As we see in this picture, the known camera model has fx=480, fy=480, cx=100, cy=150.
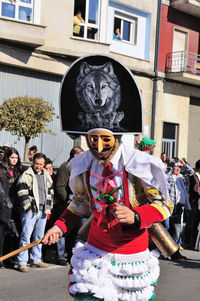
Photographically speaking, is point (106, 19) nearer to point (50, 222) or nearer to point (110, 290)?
point (50, 222)

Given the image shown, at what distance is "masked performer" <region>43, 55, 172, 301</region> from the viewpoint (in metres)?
3.13

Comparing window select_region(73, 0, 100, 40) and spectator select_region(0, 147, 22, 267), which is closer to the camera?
spectator select_region(0, 147, 22, 267)

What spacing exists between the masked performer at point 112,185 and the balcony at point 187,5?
17413mm

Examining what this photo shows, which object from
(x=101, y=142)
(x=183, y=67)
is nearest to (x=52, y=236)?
(x=101, y=142)

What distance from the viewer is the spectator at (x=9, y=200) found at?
700cm

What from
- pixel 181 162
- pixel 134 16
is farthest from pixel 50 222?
pixel 134 16

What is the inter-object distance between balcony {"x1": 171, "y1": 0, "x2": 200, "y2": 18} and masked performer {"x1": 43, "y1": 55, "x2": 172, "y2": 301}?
17.4 meters

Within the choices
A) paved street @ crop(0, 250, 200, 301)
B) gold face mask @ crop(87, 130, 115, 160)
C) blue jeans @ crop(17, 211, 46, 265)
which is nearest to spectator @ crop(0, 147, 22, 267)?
blue jeans @ crop(17, 211, 46, 265)

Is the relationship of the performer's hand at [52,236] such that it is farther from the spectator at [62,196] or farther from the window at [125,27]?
the window at [125,27]

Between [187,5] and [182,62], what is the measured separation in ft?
7.55

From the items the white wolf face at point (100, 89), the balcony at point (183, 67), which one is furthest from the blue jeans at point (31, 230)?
the balcony at point (183, 67)

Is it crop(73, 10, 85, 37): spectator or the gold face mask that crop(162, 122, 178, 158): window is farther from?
the gold face mask

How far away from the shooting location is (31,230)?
731 cm

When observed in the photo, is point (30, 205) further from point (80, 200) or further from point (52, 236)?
point (52, 236)
